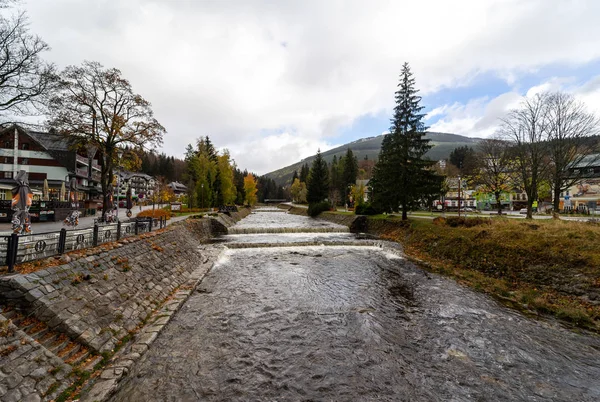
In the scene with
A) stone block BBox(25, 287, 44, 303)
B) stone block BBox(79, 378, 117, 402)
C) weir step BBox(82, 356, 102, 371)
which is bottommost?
stone block BBox(79, 378, 117, 402)

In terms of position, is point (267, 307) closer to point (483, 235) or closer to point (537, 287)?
point (537, 287)

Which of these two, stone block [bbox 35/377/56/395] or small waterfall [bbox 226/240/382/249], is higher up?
stone block [bbox 35/377/56/395]

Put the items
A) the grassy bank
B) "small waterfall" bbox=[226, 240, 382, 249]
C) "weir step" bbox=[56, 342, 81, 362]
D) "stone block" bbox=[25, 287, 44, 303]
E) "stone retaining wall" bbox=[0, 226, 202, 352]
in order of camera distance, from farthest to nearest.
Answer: "small waterfall" bbox=[226, 240, 382, 249], the grassy bank, "stone retaining wall" bbox=[0, 226, 202, 352], "stone block" bbox=[25, 287, 44, 303], "weir step" bbox=[56, 342, 81, 362]

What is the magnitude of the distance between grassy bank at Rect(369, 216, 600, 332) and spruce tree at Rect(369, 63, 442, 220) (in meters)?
7.30

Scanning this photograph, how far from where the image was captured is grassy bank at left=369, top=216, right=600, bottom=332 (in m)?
9.84

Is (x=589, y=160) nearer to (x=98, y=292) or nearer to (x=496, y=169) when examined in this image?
(x=496, y=169)

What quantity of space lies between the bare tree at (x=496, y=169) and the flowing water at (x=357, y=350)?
2400 cm

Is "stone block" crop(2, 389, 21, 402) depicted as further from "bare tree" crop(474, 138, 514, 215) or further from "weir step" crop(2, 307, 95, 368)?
"bare tree" crop(474, 138, 514, 215)

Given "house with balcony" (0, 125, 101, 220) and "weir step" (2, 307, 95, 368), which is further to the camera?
"house with balcony" (0, 125, 101, 220)

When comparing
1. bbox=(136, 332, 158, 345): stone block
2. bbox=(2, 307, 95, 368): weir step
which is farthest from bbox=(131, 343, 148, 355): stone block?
bbox=(2, 307, 95, 368): weir step

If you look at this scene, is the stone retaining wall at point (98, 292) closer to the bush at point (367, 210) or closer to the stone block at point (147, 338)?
the stone block at point (147, 338)

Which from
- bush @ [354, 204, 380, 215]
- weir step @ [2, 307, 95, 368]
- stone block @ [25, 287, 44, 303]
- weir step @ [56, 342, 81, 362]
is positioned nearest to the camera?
weir step @ [2, 307, 95, 368]

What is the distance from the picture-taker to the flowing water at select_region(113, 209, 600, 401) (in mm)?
5633

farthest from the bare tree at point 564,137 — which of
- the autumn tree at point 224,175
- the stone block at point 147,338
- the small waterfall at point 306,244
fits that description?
the autumn tree at point 224,175
